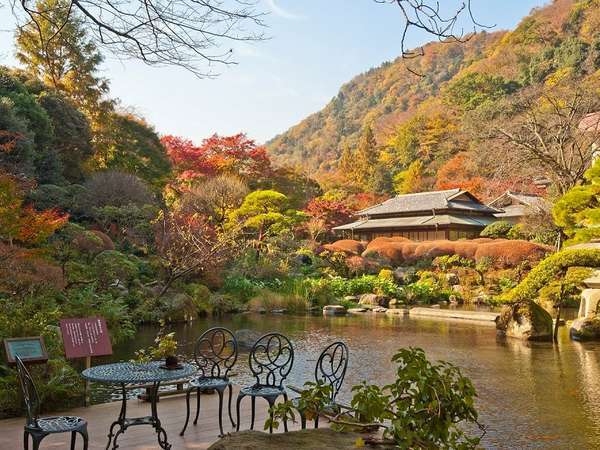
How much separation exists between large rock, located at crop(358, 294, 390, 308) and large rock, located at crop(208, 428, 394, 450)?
53.5 feet

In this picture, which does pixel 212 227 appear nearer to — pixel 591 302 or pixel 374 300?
pixel 374 300

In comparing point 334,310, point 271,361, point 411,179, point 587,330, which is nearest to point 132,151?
point 334,310

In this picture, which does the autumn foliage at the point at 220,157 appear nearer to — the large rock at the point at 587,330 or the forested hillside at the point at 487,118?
the forested hillside at the point at 487,118

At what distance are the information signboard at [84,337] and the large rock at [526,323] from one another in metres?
9.48

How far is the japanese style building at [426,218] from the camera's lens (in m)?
26.6

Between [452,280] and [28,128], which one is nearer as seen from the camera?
[28,128]

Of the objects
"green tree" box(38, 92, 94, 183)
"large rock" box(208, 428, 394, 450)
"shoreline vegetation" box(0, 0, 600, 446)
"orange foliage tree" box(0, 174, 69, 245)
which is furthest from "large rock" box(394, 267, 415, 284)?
"large rock" box(208, 428, 394, 450)

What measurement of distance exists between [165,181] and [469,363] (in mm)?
18646

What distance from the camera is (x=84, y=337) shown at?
5.29 meters

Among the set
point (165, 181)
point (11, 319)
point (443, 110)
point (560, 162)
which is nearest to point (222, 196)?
point (165, 181)

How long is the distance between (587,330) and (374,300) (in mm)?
7726

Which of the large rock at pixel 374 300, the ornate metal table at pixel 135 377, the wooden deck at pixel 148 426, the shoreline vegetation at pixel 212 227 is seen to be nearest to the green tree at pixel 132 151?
the shoreline vegetation at pixel 212 227

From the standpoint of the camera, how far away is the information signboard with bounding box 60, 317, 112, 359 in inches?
202

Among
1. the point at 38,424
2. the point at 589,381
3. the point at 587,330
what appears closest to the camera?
the point at 38,424
